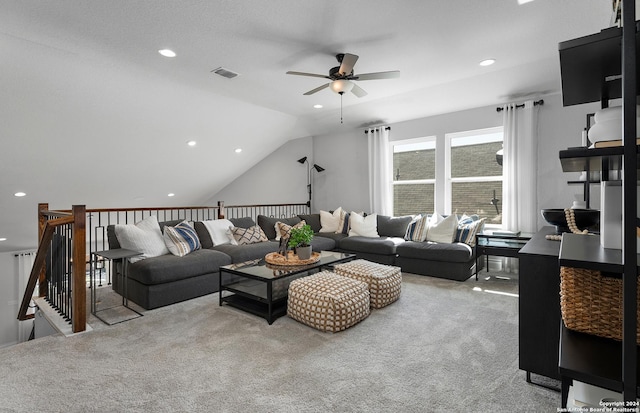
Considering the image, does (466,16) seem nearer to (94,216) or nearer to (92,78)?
(92,78)

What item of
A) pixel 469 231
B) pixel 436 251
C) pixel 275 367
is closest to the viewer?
pixel 275 367

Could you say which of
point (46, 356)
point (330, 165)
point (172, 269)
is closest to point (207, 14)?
point (172, 269)

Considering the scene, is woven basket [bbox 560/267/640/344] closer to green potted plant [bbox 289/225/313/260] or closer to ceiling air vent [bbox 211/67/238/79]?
green potted plant [bbox 289/225/313/260]

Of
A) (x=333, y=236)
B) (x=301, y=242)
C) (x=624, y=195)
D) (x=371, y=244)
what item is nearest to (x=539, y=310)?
(x=624, y=195)

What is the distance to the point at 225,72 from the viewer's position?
381 cm

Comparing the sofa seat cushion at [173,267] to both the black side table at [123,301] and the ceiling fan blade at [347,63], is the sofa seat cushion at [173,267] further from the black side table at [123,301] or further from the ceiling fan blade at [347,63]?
the ceiling fan blade at [347,63]

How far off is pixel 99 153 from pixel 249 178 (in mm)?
3343

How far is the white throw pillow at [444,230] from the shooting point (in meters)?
4.79

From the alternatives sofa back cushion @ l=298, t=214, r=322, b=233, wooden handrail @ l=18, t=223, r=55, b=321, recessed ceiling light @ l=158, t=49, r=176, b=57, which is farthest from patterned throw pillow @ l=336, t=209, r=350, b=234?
wooden handrail @ l=18, t=223, r=55, b=321

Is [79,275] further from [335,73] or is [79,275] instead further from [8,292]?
[8,292]

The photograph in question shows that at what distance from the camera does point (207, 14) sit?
2.62 metres

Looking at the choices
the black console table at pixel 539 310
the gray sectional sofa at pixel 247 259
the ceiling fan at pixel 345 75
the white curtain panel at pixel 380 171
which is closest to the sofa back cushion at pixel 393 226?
the gray sectional sofa at pixel 247 259

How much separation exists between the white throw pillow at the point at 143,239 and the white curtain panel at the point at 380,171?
12.4 feet

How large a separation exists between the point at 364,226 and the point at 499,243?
2.12 m
